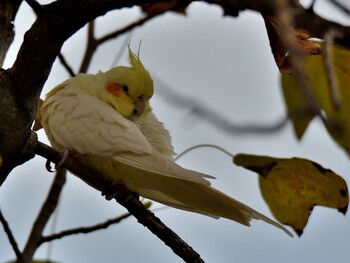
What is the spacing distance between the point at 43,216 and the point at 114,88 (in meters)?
0.72

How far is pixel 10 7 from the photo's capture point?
111 inches

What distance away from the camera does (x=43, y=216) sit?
3.23 m

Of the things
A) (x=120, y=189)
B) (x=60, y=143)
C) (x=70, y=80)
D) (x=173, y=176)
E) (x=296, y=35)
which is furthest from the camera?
(x=70, y=80)

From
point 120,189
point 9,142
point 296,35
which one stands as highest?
point 296,35

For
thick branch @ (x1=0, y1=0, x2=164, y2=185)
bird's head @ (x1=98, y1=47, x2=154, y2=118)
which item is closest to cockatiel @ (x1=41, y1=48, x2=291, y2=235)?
bird's head @ (x1=98, y1=47, x2=154, y2=118)

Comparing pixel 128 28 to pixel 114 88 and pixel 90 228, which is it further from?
pixel 90 228

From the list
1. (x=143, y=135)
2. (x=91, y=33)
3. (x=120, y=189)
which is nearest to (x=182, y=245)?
(x=120, y=189)

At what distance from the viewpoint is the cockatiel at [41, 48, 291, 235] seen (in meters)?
2.59

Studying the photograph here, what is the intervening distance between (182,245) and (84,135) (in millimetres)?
836

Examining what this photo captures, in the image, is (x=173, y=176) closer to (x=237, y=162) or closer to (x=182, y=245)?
(x=182, y=245)

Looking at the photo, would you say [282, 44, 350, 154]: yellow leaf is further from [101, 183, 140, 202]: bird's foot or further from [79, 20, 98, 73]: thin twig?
[79, 20, 98, 73]: thin twig

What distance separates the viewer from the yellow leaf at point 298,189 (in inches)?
73.3

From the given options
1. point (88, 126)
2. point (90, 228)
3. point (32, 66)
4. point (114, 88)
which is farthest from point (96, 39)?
point (32, 66)

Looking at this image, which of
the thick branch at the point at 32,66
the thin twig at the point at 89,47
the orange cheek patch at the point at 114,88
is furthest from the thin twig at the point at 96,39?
the thick branch at the point at 32,66
